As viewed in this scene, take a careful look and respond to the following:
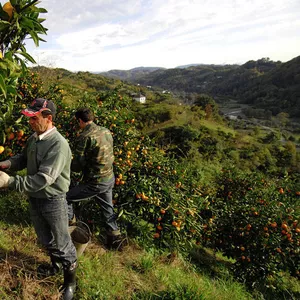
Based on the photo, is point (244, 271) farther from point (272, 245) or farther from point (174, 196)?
point (174, 196)

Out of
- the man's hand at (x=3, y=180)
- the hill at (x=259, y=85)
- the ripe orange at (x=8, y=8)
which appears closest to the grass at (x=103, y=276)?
the man's hand at (x=3, y=180)

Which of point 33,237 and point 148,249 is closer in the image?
point 33,237

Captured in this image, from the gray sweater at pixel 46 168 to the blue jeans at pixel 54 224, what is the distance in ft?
0.30

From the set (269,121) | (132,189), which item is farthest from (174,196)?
(269,121)

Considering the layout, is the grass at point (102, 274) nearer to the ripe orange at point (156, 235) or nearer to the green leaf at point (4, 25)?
the ripe orange at point (156, 235)

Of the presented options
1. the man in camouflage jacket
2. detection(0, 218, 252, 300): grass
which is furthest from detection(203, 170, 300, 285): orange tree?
the man in camouflage jacket

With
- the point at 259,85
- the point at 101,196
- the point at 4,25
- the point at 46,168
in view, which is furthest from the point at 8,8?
the point at 259,85

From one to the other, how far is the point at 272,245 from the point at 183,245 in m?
1.52

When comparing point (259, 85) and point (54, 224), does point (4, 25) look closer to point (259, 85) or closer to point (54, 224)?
point (54, 224)

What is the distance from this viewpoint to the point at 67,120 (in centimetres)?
376

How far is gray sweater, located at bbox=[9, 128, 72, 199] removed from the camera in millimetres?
1798

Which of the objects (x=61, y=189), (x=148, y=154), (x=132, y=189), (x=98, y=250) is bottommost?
(x=98, y=250)

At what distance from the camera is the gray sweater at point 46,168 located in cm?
180

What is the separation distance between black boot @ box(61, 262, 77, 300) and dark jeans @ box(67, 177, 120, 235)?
0.85m
